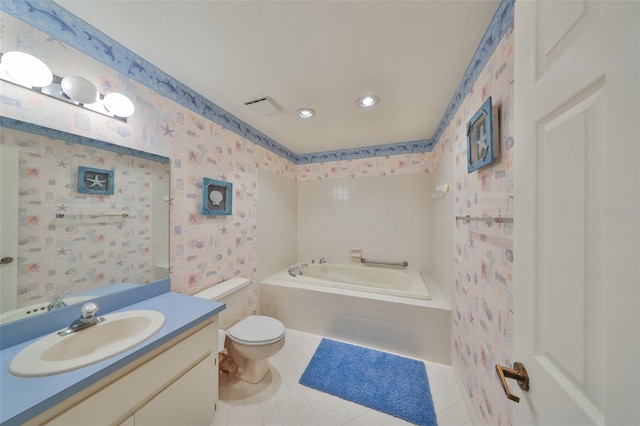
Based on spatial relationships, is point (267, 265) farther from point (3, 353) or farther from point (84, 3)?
point (84, 3)

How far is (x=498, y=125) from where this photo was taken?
1041 millimetres

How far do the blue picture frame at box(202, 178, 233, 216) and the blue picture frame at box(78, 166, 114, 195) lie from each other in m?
0.57

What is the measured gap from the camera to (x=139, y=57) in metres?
1.32

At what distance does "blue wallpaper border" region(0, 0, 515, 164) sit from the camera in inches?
37.7

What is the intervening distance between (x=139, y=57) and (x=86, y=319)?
1520 mm

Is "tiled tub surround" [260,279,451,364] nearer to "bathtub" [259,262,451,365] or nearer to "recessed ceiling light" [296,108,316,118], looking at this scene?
"bathtub" [259,262,451,365]

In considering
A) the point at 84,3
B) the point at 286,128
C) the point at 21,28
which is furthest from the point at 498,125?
the point at 21,28

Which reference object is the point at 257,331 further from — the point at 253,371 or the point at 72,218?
the point at 72,218

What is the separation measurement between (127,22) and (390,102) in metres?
1.76

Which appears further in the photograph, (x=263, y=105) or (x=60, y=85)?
(x=263, y=105)

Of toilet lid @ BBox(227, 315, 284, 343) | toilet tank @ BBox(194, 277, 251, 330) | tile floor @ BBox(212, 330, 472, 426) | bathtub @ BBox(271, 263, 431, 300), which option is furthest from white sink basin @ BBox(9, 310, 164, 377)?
bathtub @ BBox(271, 263, 431, 300)

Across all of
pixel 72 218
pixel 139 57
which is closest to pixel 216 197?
pixel 72 218

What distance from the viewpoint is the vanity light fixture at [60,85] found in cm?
88

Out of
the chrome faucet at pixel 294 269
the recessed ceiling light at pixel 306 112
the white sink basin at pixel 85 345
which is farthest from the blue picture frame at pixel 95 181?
the chrome faucet at pixel 294 269
